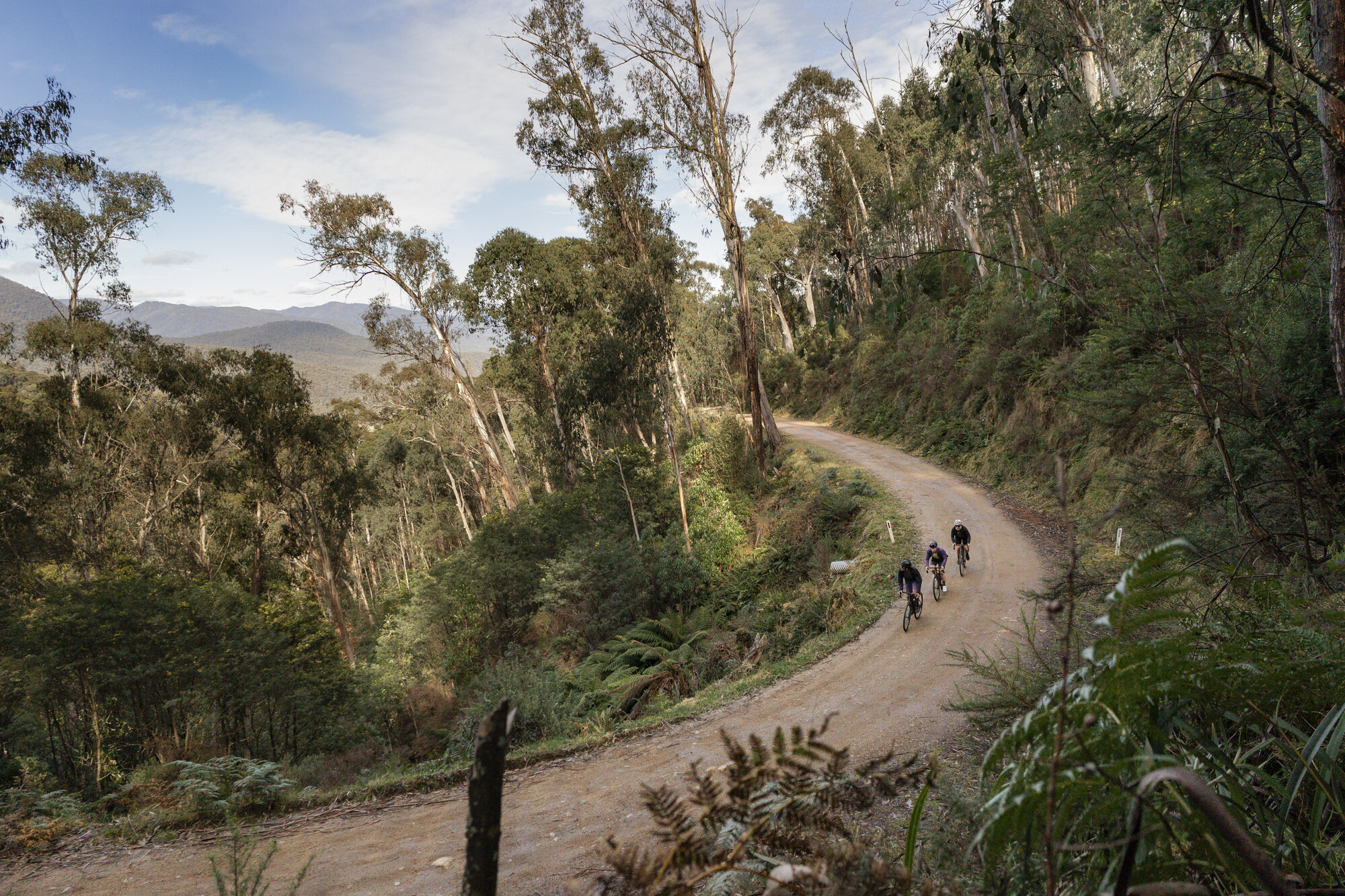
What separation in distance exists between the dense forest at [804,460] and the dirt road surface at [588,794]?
3.22 feet

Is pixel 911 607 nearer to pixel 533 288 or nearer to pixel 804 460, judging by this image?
pixel 804 460

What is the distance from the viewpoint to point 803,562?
15531 millimetres

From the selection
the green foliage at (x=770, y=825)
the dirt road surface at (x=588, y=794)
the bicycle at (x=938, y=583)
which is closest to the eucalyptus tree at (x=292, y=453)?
the dirt road surface at (x=588, y=794)

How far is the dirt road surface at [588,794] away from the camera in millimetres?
5086

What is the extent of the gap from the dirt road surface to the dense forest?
3.22ft

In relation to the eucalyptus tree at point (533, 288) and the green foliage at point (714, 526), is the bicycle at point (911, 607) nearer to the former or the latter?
the green foliage at point (714, 526)

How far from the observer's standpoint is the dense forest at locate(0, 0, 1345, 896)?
1.77 m

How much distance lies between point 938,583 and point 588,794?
7.42 m

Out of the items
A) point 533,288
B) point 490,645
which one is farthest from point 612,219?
point 490,645

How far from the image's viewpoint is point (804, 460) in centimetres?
2102

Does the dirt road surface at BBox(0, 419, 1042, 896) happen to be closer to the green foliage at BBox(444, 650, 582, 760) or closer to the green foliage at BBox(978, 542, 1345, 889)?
the green foliage at BBox(444, 650, 582, 760)

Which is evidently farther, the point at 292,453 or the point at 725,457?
the point at 292,453

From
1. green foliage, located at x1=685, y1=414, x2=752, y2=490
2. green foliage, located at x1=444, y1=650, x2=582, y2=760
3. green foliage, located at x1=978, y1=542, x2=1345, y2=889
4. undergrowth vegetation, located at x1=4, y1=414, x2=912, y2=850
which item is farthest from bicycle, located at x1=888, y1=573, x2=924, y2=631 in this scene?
green foliage, located at x1=685, y1=414, x2=752, y2=490

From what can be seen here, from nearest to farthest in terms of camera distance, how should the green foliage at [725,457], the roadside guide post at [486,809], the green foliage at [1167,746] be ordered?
the roadside guide post at [486,809], the green foliage at [1167,746], the green foliage at [725,457]
